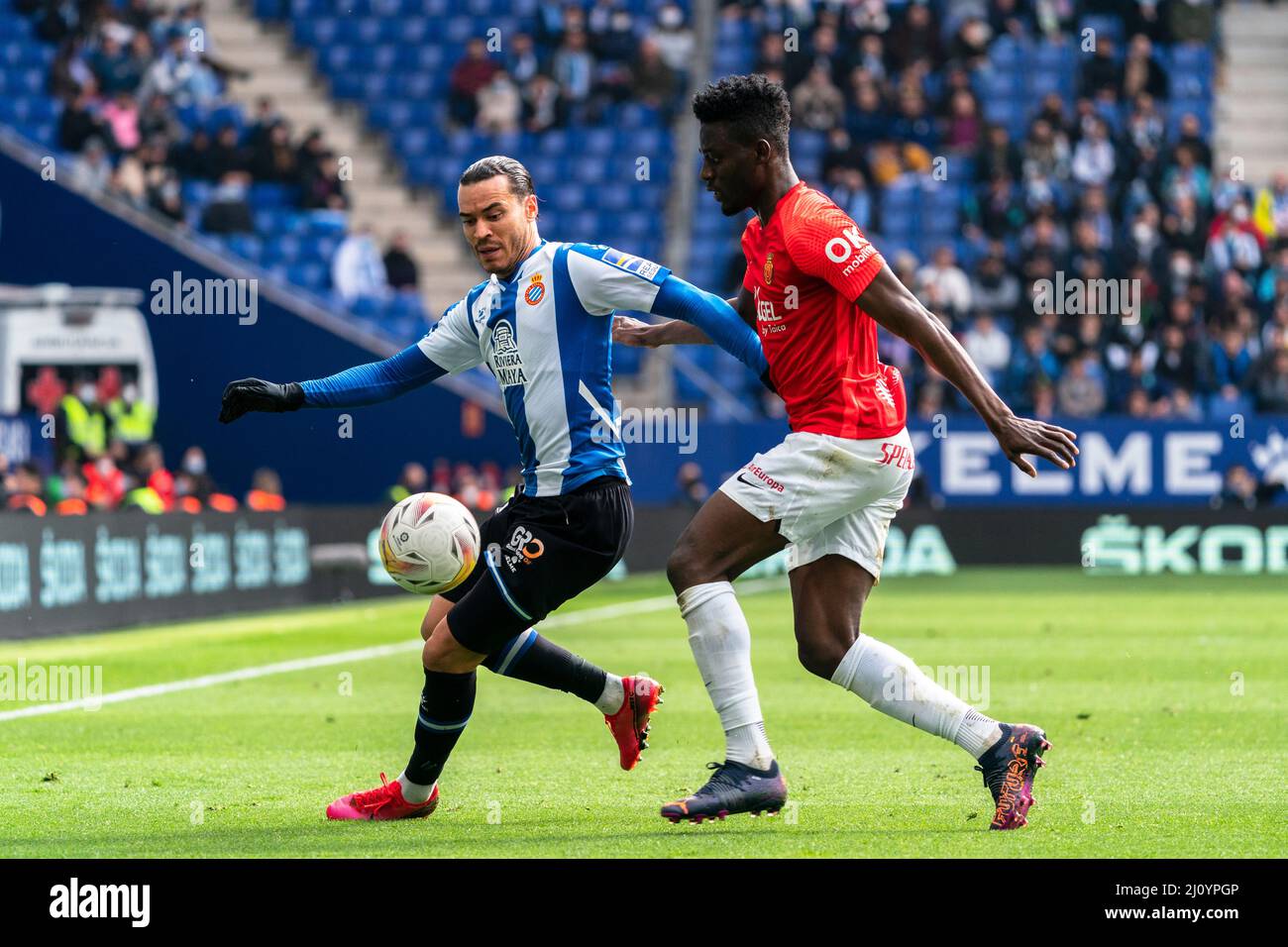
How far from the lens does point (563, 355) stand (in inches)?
258

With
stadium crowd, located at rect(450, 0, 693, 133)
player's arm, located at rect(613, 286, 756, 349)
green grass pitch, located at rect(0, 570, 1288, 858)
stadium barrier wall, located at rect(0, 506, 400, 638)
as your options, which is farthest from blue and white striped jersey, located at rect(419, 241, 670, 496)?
stadium crowd, located at rect(450, 0, 693, 133)

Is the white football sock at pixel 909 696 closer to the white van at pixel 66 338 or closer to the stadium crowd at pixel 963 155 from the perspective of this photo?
the white van at pixel 66 338

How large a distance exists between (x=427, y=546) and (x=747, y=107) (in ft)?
5.79

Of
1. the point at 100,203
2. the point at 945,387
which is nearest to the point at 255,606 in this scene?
the point at 100,203

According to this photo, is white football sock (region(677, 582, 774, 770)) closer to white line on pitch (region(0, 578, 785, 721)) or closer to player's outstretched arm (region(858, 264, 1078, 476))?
player's outstretched arm (region(858, 264, 1078, 476))

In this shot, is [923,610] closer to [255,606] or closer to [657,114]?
[255,606]

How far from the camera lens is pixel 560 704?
35.7 ft

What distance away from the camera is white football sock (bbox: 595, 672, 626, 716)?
23.4 ft

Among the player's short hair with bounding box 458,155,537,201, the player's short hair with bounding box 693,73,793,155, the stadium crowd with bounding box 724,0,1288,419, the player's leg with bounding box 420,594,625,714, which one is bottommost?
the player's leg with bounding box 420,594,625,714

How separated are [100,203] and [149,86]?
5064mm

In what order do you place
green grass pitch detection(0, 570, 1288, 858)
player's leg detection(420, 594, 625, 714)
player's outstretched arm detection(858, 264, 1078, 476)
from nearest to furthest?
1. player's outstretched arm detection(858, 264, 1078, 476)
2. green grass pitch detection(0, 570, 1288, 858)
3. player's leg detection(420, 594, 625, 714)

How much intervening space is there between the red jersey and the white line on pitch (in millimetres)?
5466

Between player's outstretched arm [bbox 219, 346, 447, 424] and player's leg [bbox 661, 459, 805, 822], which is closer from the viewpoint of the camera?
player's leg [bbox 661, 459, 805, 822]

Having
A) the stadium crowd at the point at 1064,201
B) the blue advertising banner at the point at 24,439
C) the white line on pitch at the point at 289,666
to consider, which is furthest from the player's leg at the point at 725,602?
the stadium crowd at the point at 1064,201
